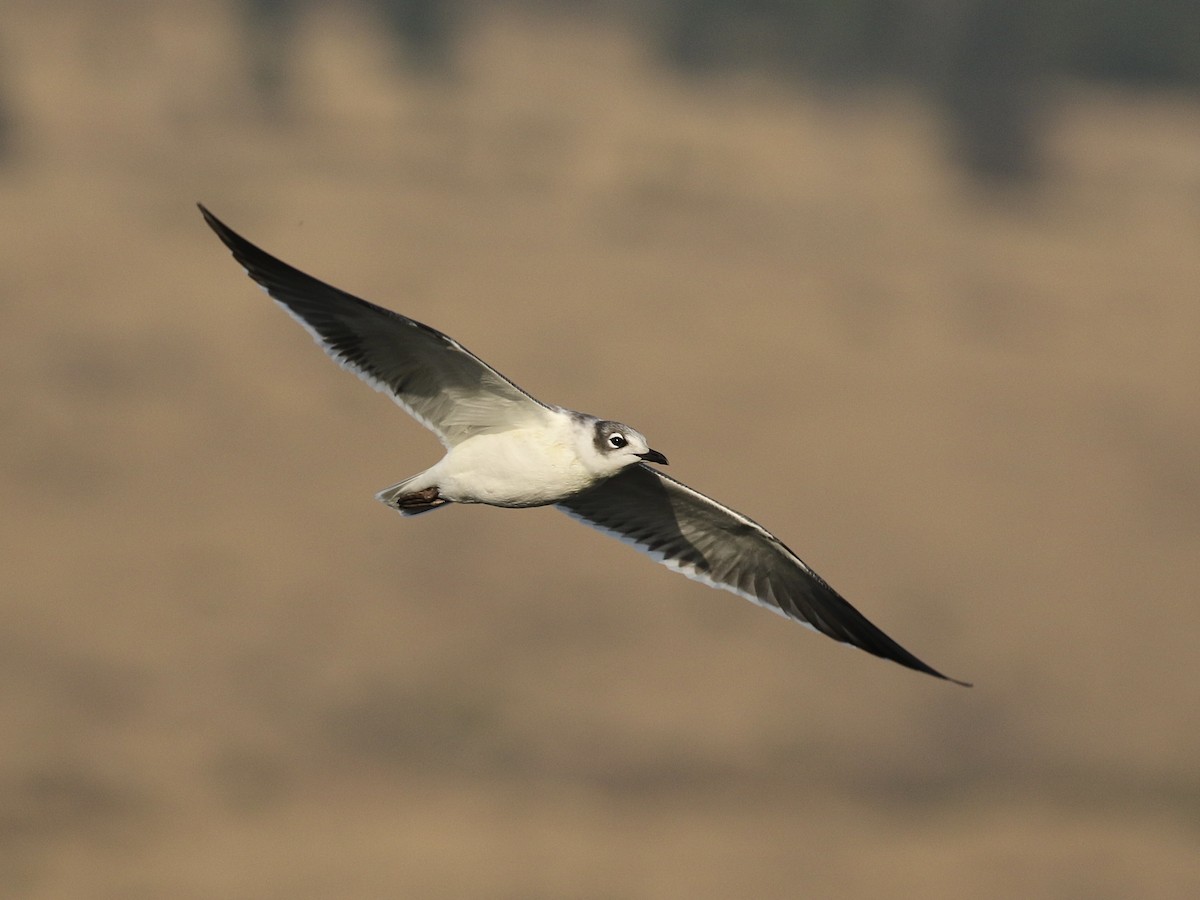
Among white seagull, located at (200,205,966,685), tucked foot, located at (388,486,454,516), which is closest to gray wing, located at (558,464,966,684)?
white seagull, located at (200,205,966,685)

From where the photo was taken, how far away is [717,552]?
10.1 m

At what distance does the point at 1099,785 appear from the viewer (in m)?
26.5

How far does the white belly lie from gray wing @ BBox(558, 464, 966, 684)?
902 millimetres

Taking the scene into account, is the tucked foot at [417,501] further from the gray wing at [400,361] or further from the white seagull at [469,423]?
the gray wing at [400,361]

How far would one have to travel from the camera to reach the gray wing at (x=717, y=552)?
9867mm

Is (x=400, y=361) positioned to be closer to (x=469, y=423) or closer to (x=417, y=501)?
(x=469, y=423)

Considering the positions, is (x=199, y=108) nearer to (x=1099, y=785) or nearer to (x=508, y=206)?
(x=508, y=206)

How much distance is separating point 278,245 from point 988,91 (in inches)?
1008

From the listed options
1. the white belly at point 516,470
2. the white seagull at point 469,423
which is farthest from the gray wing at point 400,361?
the white belly at point 516,470

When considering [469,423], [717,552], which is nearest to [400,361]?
[469,423]

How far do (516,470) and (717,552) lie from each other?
5.98ft

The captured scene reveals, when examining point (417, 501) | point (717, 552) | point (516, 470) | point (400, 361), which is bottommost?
point (417, 501)

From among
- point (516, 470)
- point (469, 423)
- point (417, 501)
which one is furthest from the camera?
point (417, 501)

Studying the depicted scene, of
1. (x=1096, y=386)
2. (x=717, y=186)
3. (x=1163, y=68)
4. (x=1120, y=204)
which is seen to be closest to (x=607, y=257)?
(x=717, y=186)
